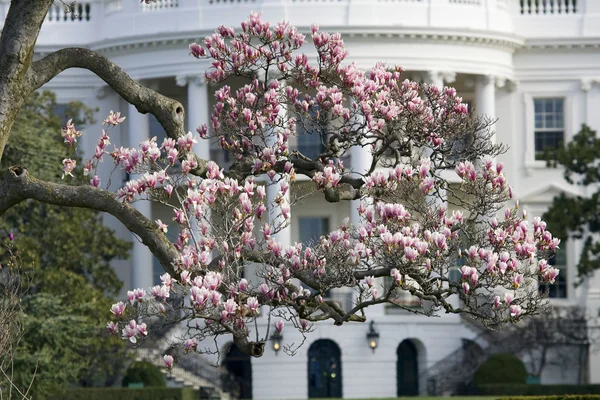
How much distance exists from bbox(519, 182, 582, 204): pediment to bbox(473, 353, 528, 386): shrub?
7.53m

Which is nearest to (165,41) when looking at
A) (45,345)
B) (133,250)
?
(133,250)

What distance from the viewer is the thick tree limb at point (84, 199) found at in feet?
59.0

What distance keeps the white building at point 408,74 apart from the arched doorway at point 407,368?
35 millimetres

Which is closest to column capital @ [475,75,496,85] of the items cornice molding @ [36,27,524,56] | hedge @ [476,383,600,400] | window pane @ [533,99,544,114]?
cornice molding @ [36,27,524,56]

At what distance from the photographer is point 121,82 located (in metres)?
18.8

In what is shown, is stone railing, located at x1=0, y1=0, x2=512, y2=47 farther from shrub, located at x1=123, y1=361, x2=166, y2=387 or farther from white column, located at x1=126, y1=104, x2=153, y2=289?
shrub, located at x1=123, y1=361, x2=166, y2=387

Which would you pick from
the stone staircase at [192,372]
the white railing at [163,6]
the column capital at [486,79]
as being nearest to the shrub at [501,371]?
the stone staircase at [192,372]

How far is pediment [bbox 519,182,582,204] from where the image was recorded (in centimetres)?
5775

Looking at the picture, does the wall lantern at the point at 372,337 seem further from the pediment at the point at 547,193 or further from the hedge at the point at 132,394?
the hedge at the point at 132,394

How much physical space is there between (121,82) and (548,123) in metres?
40.7

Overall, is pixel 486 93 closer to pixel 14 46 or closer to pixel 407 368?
pixel 407 368

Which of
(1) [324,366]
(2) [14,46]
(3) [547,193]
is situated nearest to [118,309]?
(2) [14,46]

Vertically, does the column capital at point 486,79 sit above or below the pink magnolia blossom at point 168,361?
above

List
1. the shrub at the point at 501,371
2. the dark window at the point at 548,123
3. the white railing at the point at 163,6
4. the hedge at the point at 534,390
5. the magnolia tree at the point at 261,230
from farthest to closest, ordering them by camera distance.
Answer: the dark window at the point at 548,123 < the white railing at the point at 163,6 < the shrub at the point at 501,371 < the hedge at the point at 534,390 < the magnolia tree at the point at 261,230
